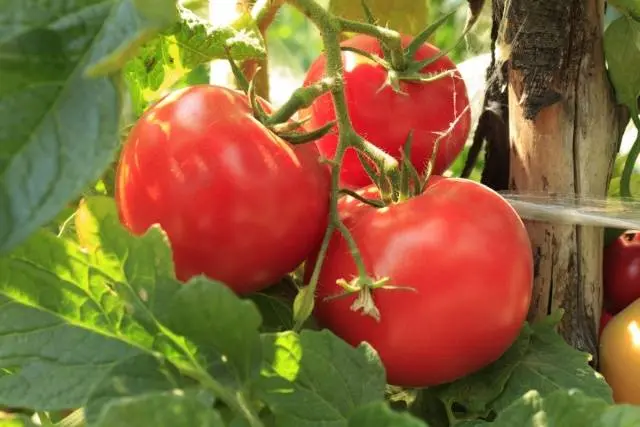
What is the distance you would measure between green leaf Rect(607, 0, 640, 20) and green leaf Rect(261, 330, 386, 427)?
0.30 m

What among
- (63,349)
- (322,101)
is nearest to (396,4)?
(322,101)

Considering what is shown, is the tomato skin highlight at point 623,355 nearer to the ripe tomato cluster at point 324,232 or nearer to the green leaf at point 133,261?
the ripe tomato cluster at point 324,232

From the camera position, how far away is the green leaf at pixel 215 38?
20.6 inches

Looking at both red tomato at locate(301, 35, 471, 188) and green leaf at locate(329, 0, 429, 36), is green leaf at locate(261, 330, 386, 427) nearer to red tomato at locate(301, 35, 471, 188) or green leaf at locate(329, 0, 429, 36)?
red tomato at locate(301, 35, 471, 188)

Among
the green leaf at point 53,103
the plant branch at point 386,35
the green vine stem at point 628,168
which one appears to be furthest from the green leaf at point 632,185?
the green leaf at point 53,103

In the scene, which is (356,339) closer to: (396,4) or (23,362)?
(23,362)

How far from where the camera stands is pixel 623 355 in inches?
21.0

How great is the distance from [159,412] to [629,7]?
0.40 metres

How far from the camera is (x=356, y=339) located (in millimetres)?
446

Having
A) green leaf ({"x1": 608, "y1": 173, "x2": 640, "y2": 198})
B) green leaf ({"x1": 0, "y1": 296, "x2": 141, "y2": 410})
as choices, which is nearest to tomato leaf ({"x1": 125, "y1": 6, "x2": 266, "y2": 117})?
green leaf ({"x1": 0, "y1": 296, "x2": 141, "y2": 410})

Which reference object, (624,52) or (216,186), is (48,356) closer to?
(216,186)

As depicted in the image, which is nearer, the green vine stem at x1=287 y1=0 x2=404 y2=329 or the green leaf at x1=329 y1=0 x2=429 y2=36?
the green vine stem at x1=287 y1=0 x2=404 y2=329

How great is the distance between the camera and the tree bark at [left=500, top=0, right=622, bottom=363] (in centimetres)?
52

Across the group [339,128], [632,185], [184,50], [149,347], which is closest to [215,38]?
[184,50]
